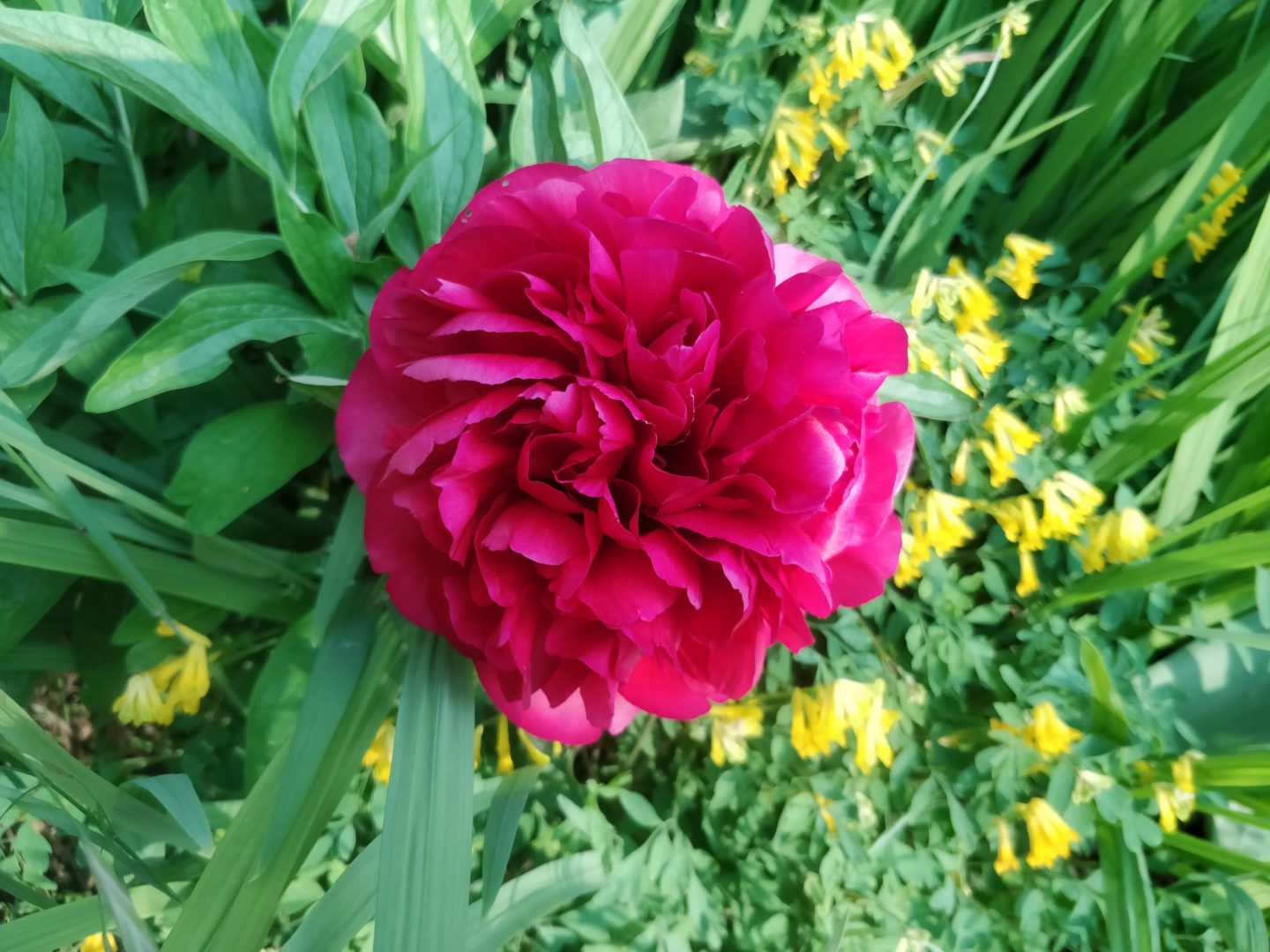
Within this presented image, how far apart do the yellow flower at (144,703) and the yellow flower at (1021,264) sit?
79 centimetres

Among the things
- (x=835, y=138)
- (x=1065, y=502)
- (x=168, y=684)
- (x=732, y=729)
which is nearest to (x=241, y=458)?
(x=168, y=684)

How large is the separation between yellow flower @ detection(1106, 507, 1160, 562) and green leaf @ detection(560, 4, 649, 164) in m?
0.53

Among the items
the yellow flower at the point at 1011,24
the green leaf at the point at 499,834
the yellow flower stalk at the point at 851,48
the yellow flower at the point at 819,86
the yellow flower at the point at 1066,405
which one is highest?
the yellow flower at the point at 1011,24

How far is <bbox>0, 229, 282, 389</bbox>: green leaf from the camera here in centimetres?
42

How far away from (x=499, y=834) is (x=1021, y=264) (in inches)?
26.4

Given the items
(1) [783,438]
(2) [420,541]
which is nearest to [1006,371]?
(1) [783,438]

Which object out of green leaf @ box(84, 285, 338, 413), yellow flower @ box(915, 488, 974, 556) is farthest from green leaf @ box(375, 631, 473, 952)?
yellow flower @ box(915, 488, 974, 556)

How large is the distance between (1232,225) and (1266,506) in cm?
34

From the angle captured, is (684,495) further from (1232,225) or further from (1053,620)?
(1232,225)

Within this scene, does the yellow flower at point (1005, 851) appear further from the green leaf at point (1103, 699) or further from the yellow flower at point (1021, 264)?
the yellow flower at point (1021, 264)

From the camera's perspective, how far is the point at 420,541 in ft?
1.40

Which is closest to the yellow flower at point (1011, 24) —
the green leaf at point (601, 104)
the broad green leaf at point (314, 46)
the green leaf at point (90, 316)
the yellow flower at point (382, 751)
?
the green leaf at point (601, 104)

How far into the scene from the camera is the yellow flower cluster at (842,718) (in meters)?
0.65

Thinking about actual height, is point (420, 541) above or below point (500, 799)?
above
